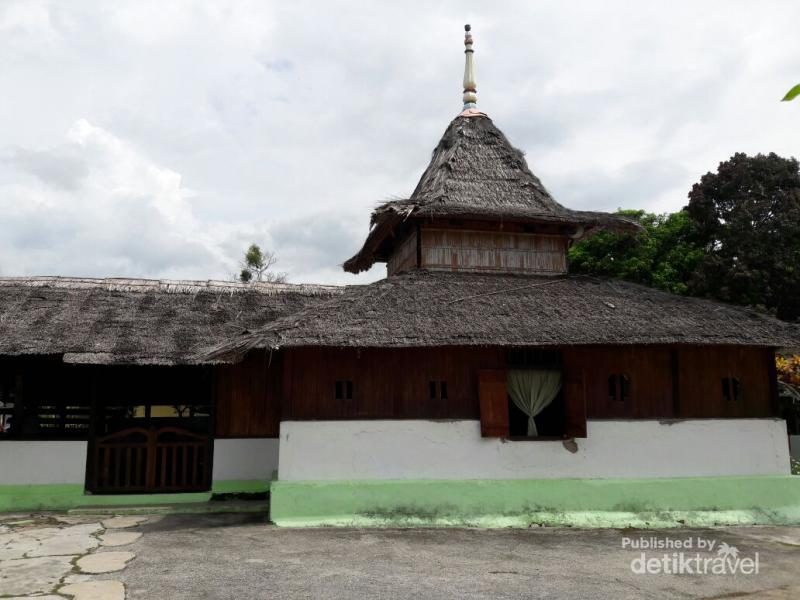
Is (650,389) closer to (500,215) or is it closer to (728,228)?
(500,215)

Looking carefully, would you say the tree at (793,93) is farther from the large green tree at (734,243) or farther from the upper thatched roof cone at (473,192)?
the large green tree at (734,243)

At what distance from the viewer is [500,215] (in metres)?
11.6

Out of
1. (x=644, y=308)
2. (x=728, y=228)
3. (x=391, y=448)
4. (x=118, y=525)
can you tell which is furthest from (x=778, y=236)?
(x=118, y=525)

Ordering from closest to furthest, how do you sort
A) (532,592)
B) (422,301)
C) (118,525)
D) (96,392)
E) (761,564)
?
(532,592) → (761,564) → (118,525) → (422,301) → (96,392)

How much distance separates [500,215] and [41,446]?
8571mm

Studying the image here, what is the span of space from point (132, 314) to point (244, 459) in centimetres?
329

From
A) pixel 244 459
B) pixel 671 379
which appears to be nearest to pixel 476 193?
pixel 671 379

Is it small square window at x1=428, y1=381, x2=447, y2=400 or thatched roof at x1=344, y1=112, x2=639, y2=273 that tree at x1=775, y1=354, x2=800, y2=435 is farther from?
small square window at x1=428, y1=381, x2=447, y2=400

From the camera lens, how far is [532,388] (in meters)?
10.3

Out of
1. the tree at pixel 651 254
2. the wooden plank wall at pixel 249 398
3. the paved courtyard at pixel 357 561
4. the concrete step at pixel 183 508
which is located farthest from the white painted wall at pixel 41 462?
the tree at pixel 651 254

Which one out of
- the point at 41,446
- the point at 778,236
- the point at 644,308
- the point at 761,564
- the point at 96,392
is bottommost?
the point at 761,564

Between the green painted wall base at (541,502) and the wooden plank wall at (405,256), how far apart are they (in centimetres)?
432

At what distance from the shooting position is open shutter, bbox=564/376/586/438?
388 inches

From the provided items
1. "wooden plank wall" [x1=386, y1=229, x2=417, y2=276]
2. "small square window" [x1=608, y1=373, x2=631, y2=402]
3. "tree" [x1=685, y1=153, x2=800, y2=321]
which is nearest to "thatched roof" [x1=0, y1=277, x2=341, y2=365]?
"wooden plank wall" [x1=386, y1=229, x2=417, y2=276]
